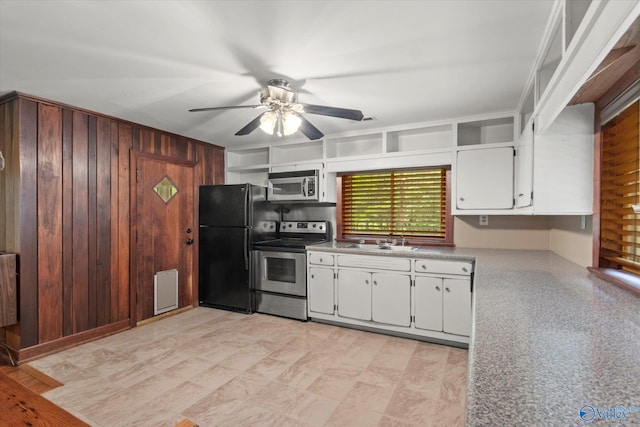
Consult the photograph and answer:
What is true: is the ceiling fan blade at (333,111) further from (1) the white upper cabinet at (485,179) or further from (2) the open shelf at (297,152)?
(2) the open shelf at (297,152)

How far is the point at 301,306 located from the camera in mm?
3520

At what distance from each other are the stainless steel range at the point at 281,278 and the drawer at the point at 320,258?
3.3 inches

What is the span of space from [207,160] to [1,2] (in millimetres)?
2774

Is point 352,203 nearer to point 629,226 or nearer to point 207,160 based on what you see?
point 207,160

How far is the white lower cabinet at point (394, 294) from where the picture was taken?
2.80 meters

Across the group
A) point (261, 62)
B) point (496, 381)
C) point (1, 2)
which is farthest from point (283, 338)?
point (1, 2)

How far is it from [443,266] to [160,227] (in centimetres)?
310

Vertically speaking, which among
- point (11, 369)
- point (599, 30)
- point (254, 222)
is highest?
point (599, 30)

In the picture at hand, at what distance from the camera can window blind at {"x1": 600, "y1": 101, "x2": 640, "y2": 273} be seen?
4.53ft

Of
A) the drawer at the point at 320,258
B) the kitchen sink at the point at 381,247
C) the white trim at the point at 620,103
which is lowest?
the drawer at the point at 320,258

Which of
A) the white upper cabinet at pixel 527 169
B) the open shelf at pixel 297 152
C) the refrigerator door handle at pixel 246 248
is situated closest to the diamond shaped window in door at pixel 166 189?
the refrigerator door handle at pixel 246 248

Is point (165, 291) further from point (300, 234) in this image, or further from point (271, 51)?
point (271, 51)

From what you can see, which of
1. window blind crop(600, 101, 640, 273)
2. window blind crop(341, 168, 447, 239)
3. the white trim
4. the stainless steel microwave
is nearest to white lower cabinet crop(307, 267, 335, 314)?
window blind crop(341, 168, 447, 239)

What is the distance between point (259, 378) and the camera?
2.31 m
